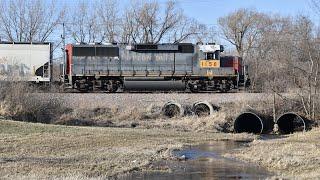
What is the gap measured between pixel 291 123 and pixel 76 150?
1706cm

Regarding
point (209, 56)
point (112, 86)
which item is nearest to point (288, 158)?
point (112, 86)

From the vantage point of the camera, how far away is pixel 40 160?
13.0m

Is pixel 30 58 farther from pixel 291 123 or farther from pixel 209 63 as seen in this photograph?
pixel 291 123

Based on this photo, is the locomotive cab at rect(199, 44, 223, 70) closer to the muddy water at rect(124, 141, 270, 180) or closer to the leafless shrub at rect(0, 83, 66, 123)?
the leafless shrub at rect(0, 83, 66, 123)

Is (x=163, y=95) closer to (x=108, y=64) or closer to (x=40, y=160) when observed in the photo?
(x=108, y=64)

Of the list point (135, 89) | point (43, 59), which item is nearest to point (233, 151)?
point (135, 89)

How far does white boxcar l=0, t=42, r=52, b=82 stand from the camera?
127 feet

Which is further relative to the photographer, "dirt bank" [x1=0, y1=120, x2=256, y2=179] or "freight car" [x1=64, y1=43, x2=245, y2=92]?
"freight car" [x1=64, y1=43, x2=245, y2=92]

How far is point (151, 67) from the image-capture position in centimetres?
3709

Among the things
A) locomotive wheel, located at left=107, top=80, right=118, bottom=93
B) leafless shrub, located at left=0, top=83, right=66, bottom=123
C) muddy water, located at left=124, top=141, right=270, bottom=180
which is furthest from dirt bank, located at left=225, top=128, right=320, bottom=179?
locomotive wheel, located at left=107, top=80, right=118, bottom=93

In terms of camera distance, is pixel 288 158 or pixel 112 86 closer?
pixel 288 158

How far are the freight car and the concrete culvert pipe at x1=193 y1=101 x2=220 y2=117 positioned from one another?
6.49m

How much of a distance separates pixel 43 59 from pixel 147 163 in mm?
28040

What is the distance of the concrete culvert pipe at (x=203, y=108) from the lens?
29222 mm
